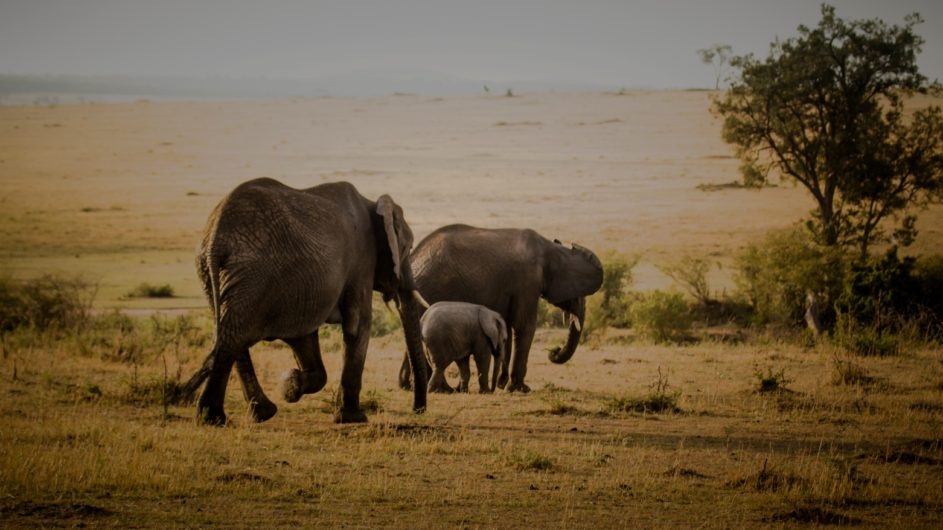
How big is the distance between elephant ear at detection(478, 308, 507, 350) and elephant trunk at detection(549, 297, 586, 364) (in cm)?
262

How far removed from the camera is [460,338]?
15.9 meters

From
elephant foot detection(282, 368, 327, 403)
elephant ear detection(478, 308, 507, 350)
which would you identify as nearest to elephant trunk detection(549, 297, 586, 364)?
elephant ear detection(478, 308, 507, 350)

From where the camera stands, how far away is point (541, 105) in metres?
120

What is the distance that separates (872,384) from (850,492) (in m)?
7.14

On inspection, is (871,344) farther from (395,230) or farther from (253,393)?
(253,393)

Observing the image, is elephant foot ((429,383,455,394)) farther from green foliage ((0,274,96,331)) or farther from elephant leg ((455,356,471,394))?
green foliage ((0,274,96,331))

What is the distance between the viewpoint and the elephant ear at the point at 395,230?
12.9 meters

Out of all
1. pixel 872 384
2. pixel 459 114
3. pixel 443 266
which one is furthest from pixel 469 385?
pixel 459 114

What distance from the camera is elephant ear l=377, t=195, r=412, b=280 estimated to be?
1294 cm

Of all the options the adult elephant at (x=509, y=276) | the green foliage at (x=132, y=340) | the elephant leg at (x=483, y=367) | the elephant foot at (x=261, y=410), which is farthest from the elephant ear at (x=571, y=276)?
the elephant foot at (x=261, y=410)

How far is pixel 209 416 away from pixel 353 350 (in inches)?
70.5

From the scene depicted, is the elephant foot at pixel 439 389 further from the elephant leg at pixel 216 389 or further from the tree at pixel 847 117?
the tree at pixel 847 117

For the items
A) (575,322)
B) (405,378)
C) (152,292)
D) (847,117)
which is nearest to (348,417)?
(405,378)

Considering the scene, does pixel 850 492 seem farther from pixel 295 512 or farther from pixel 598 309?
pixel 598 309
